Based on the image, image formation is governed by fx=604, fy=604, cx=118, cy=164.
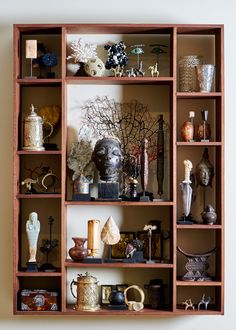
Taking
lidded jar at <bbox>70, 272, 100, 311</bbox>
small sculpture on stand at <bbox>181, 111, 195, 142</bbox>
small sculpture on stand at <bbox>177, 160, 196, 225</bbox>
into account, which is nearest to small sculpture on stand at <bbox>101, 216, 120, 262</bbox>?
lidded jar at <bbox>70, 272, 100, 311</bbox>

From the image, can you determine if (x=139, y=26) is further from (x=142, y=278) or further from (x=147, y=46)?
(x=142, y=278)

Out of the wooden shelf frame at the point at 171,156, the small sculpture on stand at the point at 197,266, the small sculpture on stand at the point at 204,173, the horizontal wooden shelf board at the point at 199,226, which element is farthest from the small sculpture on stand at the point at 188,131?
the small sculpture on stand at the point at 197,266

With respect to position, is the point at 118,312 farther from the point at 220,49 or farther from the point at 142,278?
the point at 220,49

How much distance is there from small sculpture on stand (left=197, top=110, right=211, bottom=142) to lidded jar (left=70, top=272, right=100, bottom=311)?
0.93m

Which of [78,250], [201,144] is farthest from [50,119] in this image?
[201,144]

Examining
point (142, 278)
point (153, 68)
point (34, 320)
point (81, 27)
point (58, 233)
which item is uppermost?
point (81, 27)

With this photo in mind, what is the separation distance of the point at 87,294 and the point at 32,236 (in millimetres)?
412

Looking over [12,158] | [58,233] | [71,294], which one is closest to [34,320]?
[71,294]

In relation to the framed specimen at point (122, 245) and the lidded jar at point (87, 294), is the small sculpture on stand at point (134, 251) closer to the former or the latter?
the framed specimen at point (122, 245)

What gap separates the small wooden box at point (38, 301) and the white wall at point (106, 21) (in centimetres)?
17

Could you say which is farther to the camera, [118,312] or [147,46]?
[147,46]

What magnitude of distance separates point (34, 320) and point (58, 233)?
49 centimetres

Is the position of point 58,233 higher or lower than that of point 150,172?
lower

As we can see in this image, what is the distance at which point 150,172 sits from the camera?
3.29 m
